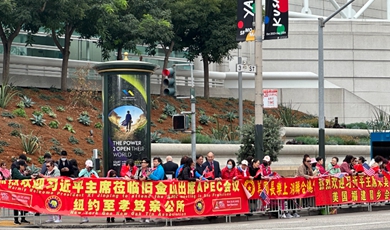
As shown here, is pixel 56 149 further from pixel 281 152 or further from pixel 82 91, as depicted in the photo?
pixel 281 152

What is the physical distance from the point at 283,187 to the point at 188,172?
3027mm

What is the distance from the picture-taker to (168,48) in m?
48.0

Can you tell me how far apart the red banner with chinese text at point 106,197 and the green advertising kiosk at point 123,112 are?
13.8 feet

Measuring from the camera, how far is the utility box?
31.8 meters

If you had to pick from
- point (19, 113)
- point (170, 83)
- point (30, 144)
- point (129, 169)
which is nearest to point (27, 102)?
point (19, 113)

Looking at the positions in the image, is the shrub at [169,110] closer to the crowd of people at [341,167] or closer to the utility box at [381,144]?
the utility box at [381,144]

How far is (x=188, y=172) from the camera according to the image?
840 inches

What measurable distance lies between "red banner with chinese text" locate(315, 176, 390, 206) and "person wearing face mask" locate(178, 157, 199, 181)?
13.0 ft

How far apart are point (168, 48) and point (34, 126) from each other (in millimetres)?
15349

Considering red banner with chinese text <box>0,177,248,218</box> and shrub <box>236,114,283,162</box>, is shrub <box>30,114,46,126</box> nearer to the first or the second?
shrub <box>236,114,283,162</box>

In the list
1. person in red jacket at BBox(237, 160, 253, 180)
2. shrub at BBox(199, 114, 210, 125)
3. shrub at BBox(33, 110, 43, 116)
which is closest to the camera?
person in red jacket at BBox(237, 160, 253, 180)

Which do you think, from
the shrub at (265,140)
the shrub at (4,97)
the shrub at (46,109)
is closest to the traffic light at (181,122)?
the shrub at (265,140)

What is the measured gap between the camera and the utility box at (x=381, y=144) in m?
31.8

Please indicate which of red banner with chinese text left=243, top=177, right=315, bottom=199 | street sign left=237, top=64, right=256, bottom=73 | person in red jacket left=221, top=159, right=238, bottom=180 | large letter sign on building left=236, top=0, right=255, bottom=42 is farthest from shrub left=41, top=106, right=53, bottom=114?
red banner with chinese text left=243, top=177, right=315, bottom=199
